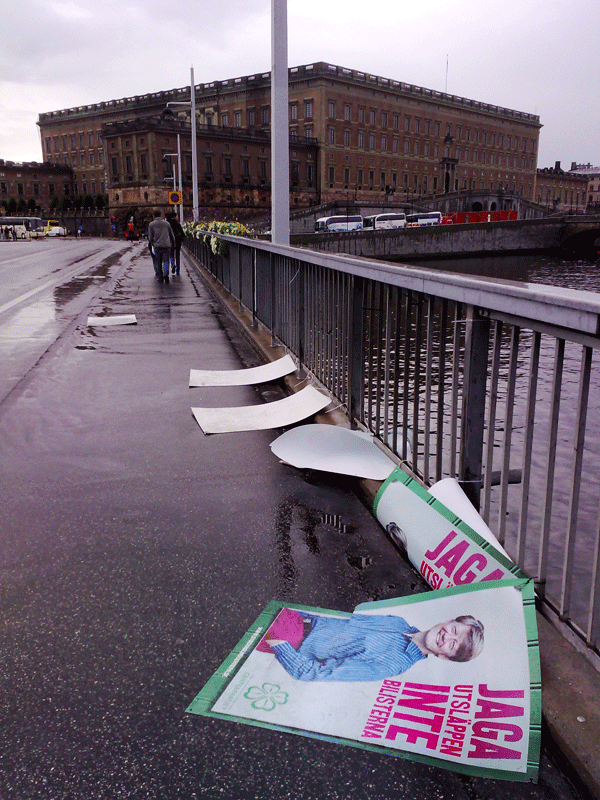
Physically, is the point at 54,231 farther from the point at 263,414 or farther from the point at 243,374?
the point at 263,414

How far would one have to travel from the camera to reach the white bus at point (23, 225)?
8150 centimetres

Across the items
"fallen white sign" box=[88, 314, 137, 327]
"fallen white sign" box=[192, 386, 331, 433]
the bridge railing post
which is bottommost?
"fallen white sign" box=[88, 314, 137, 327]

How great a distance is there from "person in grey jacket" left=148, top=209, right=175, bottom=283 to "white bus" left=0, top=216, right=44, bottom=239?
65.8m

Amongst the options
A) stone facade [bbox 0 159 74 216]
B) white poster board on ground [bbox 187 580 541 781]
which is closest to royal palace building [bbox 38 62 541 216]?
stone facade [bbox 0 159 74 216]

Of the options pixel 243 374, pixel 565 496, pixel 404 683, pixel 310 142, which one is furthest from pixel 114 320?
pixel 310 142

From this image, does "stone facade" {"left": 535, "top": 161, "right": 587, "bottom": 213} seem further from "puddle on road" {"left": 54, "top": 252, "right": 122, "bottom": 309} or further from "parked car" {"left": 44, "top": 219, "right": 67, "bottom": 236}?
"puddle on road" {"left": 54, "top": 252, "right": 122, "bottom": 309}

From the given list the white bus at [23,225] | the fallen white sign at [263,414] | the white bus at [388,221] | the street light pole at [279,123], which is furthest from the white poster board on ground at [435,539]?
the white bus at [23,225]

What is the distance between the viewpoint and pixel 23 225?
3474 inches

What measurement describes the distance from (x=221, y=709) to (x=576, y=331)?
154 cm

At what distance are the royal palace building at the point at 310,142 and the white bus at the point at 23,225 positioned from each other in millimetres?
10383

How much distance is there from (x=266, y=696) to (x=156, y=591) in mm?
826

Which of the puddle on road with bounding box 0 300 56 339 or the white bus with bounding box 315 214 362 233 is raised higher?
the puddle on road with bounding box 0 300 56 339

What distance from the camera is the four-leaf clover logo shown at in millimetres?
2236

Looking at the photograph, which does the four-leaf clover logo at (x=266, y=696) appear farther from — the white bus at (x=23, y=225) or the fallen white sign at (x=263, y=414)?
the white bus at (x=23, y=225)
